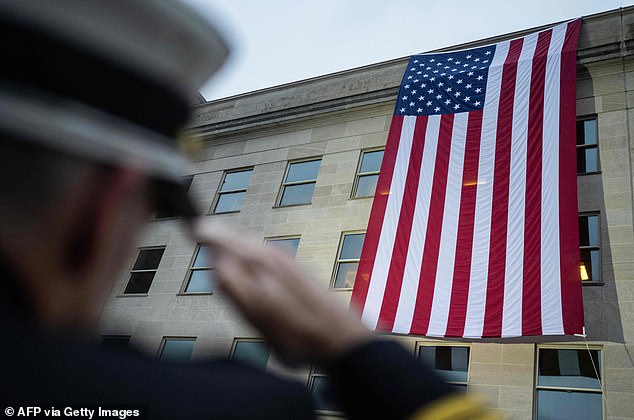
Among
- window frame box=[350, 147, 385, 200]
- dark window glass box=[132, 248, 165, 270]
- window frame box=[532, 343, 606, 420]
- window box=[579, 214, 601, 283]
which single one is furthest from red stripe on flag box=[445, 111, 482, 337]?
dark window glass box=[132, 248, 165, 270]

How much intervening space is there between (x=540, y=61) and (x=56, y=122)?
12.4 meters

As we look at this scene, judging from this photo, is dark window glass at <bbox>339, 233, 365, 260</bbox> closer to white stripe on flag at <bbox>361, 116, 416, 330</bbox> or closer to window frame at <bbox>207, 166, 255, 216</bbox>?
white stripe on flag at <bbox>361, 116, 416, 330</bbox>

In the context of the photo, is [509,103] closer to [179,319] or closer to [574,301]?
[574,301]

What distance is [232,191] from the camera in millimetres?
15977

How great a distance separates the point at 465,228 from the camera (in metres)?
9.72

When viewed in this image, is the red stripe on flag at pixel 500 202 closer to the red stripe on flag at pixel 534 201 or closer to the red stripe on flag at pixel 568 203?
the red stripe on flag at pixel 534 201

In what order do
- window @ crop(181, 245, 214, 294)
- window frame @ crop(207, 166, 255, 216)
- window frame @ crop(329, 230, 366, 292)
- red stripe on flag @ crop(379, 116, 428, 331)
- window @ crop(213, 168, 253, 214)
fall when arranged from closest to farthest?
red stripe on flag @ crop(379, 116, 428, 331) → window frame @ crop(329, 230, 366, 292) → window @ crop(181, 245, 214, 294) → window @ crop(213, 168, 253, 214) → window frame @ crop(207, 166, 255, 216)

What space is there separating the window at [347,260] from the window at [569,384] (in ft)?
14.9

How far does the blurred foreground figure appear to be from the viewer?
0.72 metres

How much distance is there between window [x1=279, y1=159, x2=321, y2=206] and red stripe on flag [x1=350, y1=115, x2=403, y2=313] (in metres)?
3.29

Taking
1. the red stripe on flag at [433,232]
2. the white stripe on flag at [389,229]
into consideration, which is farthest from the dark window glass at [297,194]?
the red stripe on flag at [433,232]

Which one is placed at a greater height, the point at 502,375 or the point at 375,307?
the point at 375,307

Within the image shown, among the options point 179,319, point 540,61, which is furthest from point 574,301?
point 179,319

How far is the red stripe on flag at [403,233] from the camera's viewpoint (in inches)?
364
